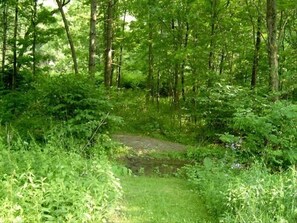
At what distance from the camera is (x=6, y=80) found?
17.2 metres

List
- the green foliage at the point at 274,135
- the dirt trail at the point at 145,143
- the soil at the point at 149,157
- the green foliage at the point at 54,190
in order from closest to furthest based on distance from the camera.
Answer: the green foliage at the point at 54,190 → the green foliage at the point at 274,135 → the soil at the point at 149,157 → the dirt trail at the point at 145,143

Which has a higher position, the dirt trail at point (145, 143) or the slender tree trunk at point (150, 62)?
the slender tree trunk at point (150, 62)

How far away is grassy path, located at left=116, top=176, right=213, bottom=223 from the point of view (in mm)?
4961

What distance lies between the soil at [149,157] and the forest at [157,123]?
0.24ft

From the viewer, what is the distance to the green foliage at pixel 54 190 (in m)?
3.65

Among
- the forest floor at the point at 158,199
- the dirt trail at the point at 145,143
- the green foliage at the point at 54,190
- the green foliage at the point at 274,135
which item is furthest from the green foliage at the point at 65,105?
the green foliage at the point at 54,190

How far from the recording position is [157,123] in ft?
51.9

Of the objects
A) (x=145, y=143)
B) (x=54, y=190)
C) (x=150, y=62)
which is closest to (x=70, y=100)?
(x=145, y=143)

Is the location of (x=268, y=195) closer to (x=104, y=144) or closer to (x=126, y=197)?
(x=126, y=197)

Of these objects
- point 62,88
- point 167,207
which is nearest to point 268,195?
point 167,207

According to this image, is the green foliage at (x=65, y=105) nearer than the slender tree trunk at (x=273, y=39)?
No

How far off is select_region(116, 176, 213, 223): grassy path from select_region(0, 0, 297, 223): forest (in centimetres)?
4

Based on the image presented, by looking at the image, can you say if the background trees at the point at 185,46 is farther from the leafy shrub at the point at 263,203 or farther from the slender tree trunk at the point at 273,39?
the leafy shrub at the point at 263,203

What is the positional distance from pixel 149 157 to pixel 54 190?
7.57 metres
